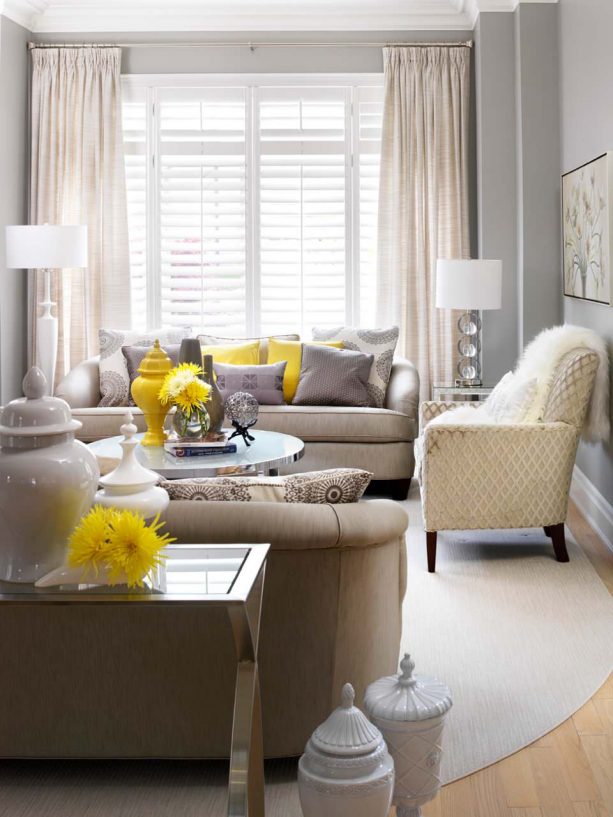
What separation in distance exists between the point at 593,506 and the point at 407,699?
3275mm

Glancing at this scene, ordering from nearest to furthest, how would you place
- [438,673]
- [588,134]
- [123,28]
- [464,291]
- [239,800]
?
[239,800]
[438,673]
[588,134]
[464,291]
[123,28]

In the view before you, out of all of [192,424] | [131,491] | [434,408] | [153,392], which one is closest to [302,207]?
[434,408]

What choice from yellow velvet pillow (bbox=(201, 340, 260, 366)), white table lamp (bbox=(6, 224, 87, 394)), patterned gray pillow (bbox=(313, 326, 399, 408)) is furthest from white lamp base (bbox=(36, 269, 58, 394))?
patterned gray pillow (bbox=(313, 326, 399, 408))

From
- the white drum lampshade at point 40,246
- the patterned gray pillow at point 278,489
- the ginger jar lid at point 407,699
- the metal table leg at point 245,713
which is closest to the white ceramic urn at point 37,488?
the metal table leg at point 245,713

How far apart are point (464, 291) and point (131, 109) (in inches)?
106

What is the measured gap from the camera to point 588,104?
5.23m

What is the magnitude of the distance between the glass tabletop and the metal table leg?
5cm

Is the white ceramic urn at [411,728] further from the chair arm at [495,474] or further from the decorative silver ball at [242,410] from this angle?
the decorative silver ball at [242,410]

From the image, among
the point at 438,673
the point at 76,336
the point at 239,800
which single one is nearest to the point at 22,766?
the point at 239,800

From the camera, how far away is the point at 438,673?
3188 millimetres

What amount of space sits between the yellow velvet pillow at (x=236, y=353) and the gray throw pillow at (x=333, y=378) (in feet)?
1.14

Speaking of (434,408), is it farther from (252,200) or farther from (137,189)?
(137,189)

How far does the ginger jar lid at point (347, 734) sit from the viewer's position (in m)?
1.91

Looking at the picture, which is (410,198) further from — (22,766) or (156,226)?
(22,766)
